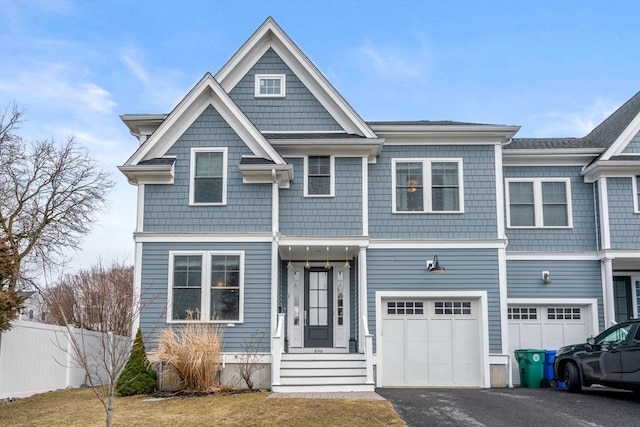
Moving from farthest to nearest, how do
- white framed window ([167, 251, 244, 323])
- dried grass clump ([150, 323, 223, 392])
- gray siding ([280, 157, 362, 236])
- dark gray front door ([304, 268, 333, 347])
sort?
1. dark gray front door ([304, 268, 333, 347])
2. gray siding ([280, 157, 362, 236])
3. white framed window ([167, 251, 244, 323])
4. dried grass clump ([150, 323, 223, 392])

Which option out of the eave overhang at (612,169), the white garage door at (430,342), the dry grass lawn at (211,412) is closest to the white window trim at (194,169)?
the dry grass lawn at (211,412)

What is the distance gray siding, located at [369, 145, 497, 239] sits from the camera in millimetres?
16156

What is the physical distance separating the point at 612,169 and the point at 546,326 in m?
4.49

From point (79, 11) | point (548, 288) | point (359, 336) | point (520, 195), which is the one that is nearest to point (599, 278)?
point (548, 288)

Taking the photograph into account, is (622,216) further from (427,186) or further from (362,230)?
(362,230)

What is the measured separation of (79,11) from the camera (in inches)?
568

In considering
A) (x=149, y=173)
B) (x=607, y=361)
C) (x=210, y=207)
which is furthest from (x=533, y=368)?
(x=149, y=173)

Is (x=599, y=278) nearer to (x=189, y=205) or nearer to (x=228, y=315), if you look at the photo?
(x=228, y=315)

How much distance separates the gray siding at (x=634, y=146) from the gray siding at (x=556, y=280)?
3079 mm

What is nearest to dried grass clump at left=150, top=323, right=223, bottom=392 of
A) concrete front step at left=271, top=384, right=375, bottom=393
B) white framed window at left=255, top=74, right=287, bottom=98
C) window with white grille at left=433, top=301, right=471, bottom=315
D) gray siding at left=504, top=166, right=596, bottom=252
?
concrete front step at left=271, top=384, right=375, bottom=393

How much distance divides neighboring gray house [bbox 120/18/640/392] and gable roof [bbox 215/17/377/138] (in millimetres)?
36

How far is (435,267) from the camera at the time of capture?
1570 cm

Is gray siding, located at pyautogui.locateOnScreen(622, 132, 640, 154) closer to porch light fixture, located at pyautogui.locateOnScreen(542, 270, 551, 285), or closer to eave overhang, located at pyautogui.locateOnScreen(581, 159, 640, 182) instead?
eave overhang, located at pyautogui.locateOnScreen(581, 159, 640, 182)

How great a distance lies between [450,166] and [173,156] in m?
6.99
